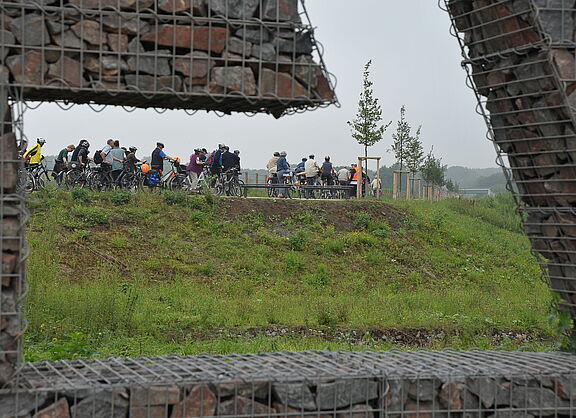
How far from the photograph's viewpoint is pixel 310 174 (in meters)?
28.6

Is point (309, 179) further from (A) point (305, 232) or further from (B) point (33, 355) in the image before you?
(B) point (33, 355)

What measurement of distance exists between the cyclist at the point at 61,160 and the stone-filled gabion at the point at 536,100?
19.0m

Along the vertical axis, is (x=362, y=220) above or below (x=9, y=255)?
below

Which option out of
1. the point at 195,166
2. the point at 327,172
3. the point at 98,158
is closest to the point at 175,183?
the point at 195,166

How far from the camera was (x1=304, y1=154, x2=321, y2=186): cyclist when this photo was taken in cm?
2854

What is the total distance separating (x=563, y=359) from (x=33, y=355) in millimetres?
5476

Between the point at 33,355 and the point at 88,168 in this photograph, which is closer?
the point at 33,355

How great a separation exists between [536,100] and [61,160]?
19.9 meters

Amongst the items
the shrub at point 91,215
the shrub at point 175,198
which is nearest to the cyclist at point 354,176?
the shrub at point 175,198

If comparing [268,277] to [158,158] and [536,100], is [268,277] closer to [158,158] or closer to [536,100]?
[158,158]

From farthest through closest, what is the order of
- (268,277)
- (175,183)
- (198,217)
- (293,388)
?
(175,183), (198,217), (268,277), (293,388)

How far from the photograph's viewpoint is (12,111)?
5.13m

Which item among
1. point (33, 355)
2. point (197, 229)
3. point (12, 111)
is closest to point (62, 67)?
point (12, 111)

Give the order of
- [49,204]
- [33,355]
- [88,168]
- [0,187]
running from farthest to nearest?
[88,168] → [49,204] → [33,355] → [0,187]
